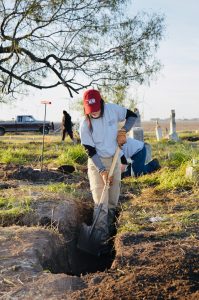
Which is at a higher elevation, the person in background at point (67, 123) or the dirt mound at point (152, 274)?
the person in background at point (67, 123)

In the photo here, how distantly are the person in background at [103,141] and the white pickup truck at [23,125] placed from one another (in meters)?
27.6

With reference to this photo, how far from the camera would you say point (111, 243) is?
632 centimetres

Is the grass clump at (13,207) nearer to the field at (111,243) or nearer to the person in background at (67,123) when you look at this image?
the field at (111,243)

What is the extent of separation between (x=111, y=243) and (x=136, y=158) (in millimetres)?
3352

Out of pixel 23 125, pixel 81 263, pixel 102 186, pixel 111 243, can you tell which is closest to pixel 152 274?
pixel 111 243

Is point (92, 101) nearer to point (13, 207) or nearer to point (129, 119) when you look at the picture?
point (129, 119)

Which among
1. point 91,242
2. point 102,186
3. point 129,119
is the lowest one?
point 91,242

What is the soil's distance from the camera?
387 centimetres

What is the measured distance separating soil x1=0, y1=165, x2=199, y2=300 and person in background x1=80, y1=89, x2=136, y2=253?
45cm

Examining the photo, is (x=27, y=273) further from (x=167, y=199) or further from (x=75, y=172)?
(x=75, y=172)

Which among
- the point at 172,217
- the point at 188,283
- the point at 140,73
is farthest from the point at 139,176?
the point at 188,283

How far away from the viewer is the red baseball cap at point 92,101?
5916 mm

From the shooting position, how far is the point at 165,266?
13.6 feet

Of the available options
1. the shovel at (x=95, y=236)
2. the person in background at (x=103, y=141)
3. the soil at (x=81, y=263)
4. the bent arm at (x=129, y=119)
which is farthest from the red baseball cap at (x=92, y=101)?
the soil at (x=81, y=263)
